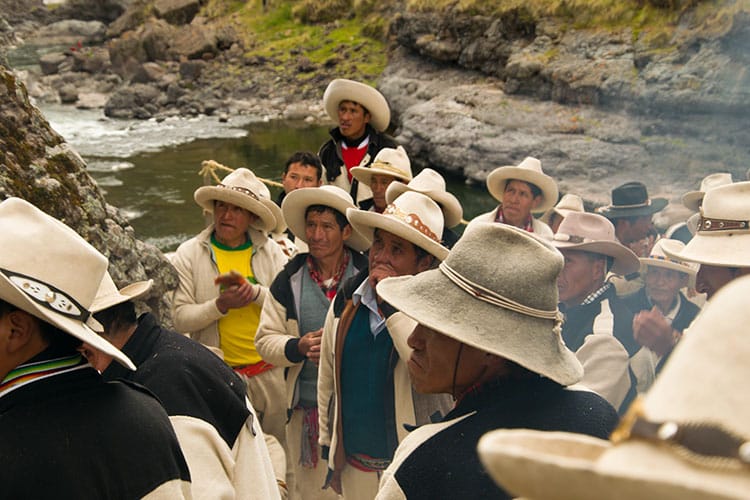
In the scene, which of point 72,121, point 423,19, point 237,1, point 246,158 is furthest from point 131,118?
point 237,1

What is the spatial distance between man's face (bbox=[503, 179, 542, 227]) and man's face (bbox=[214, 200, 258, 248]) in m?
2.01

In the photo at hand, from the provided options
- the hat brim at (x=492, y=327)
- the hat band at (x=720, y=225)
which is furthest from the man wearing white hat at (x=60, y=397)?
the hat band at (x=720, y=225)

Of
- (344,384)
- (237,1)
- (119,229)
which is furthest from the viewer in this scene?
(237,1)

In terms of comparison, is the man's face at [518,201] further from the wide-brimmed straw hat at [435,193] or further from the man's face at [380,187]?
the man's face at [380,187]

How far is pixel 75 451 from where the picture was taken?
5.02ft

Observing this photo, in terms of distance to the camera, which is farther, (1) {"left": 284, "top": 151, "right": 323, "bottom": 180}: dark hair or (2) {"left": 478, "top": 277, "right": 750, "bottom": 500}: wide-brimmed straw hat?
(1) {"left": 284, "top": 151, "right": 323, "bottom": 180}: dark hair

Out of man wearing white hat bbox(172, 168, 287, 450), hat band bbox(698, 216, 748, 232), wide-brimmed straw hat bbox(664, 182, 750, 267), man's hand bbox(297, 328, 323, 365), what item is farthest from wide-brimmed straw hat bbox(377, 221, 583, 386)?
man wearing white hat bbox(172, 168, 287, 450)

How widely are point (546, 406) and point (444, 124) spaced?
1293cm

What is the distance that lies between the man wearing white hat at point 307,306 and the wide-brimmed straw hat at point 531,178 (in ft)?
6.25

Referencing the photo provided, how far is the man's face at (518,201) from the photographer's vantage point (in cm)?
493

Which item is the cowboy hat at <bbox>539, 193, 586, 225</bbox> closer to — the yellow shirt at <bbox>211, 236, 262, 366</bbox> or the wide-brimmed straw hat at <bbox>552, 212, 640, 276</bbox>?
the wide-brimmed straw hat at <bbox>552, 212, 640, 276</bbox>

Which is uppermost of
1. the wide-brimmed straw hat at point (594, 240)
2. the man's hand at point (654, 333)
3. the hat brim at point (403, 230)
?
the hat brim at point (403, 230)

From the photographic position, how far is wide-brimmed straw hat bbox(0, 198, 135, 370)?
5.11 feet

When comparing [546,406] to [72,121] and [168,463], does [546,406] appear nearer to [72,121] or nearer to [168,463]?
[168,463]
